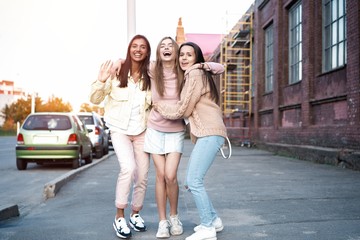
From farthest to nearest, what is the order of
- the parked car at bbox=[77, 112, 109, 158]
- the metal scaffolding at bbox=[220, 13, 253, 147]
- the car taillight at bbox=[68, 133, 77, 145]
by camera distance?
the metal scaffolding at bbox=[220, 13, 253, 147] < the parked car at bbox=[77, 112, 109, 158] < the car taillight at bbox=[68, 133, 77, 145]

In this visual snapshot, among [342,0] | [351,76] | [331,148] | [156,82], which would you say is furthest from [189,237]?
[342,0]

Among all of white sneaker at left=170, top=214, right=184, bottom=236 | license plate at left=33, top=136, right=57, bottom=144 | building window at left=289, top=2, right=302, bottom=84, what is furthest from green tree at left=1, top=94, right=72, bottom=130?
white sneaker at left=170, top=214, right=184, bottom=236

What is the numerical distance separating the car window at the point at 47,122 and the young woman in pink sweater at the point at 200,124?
882 centimetres

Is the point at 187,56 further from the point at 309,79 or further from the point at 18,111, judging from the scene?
the point at 18,111

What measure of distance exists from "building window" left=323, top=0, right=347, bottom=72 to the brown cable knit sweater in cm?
922

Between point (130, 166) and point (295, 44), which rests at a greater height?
point (295, 44)

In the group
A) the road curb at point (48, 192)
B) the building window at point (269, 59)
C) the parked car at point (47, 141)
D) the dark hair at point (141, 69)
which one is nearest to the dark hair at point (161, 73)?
the dark hair at point (141, 69)

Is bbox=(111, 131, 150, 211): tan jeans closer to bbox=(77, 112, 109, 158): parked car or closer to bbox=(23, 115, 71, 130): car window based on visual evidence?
bbox=(23, 115, 71, 130): car window

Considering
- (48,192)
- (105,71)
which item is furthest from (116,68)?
(48,192)

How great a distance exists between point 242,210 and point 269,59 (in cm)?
1587

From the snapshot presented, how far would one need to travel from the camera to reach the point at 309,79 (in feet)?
48.2

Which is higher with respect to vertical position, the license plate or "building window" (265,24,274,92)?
"building window" (265,24,274,92)

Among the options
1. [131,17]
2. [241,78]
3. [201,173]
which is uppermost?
[241,78]

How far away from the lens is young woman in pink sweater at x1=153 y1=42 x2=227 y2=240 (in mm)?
4125
